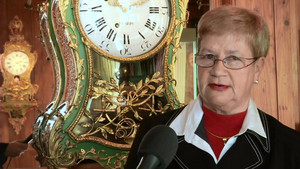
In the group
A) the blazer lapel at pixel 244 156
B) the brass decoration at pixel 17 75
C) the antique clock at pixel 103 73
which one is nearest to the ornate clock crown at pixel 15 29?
the brass decoration at pixel 17 75

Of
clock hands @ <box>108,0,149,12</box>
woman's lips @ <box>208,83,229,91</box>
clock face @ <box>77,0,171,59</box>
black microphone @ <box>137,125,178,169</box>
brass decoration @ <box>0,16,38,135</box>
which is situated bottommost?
brass decoration @ <box>0,16,38,135</box>

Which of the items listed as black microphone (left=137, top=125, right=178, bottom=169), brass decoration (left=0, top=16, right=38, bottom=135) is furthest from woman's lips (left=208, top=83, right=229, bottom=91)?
brass decoration (left=0, top=16, right=38, bottom=135)

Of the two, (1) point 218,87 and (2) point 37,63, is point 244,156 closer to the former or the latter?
(1) point 218,87

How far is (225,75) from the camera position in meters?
1.03

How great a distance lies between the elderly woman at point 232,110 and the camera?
103 centimetres

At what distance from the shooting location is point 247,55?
104 centimetres

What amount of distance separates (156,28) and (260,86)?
2.98ft

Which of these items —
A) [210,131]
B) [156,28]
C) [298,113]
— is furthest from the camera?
[298,113]

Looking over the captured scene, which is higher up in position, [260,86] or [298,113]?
[260,86]

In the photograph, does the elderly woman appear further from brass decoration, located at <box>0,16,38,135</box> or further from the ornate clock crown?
the ornate clock crown

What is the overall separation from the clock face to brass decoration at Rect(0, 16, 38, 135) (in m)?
3.11

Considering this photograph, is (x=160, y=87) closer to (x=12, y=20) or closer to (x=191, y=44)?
(x=191, y=44)

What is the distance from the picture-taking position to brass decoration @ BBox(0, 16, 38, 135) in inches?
165

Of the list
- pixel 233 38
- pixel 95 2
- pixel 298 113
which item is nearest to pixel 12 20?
pixel 298 113
